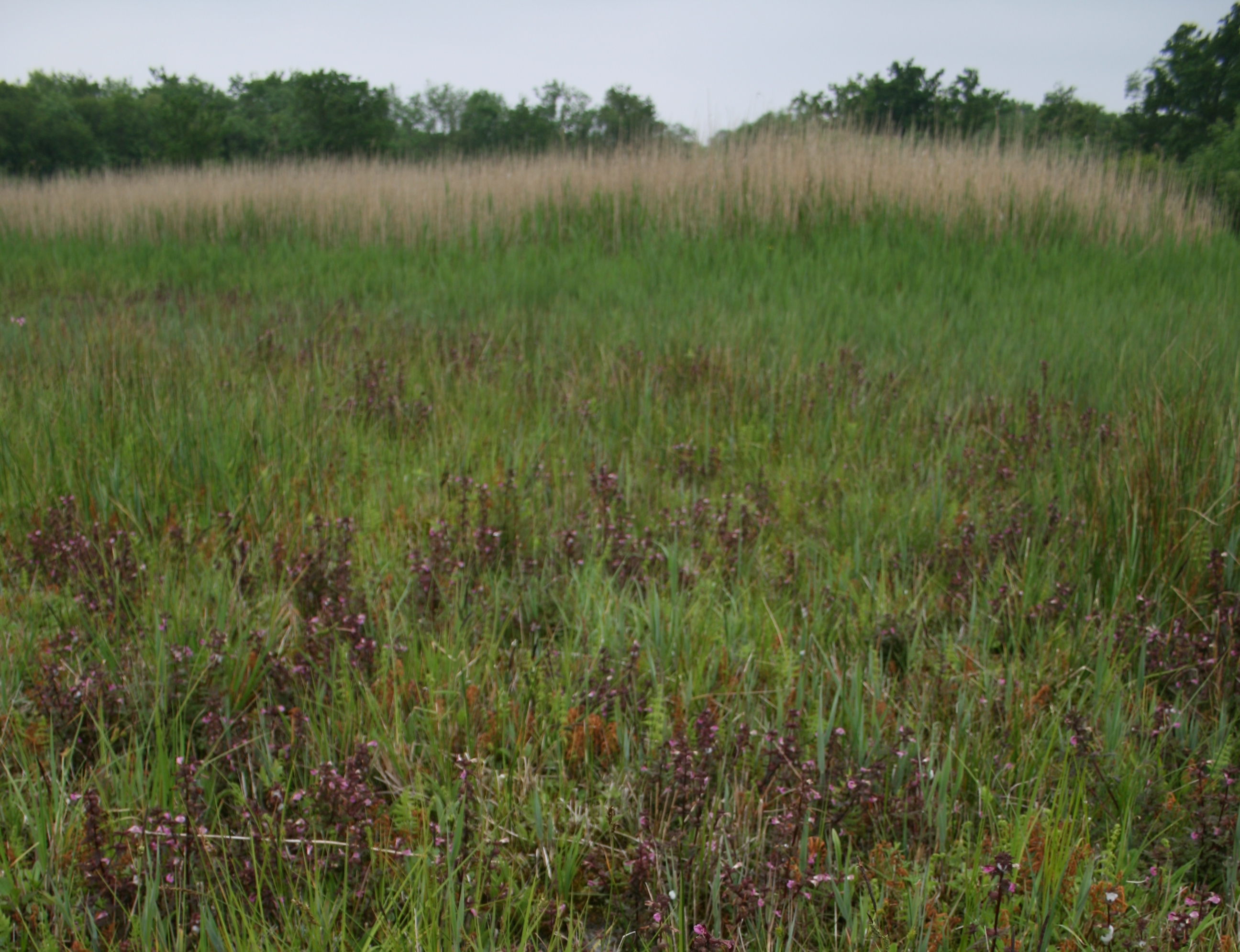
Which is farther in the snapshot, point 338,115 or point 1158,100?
point 338,115

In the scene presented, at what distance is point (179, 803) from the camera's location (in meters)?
1.43

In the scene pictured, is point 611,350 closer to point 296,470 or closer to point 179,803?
point 296,470

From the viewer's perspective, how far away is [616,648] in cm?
191

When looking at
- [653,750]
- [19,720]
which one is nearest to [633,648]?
[653,750]

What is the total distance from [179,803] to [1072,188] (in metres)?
10.6

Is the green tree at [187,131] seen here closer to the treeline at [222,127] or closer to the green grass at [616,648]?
the treeline at [222,127]

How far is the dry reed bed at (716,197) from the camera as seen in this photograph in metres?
8.91

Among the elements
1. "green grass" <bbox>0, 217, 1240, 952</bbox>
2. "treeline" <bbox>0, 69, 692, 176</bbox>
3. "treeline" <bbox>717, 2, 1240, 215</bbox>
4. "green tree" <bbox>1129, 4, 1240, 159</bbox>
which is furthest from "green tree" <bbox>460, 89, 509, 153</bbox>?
"green grass" <bbox>0, 217, 1240, 952</bbox>

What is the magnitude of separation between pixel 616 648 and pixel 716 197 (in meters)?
8.20

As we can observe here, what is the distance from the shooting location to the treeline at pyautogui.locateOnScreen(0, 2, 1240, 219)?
505 inches

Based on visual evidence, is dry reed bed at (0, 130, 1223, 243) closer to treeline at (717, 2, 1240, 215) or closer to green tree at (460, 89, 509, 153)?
treeline at (717, 2, 1240, 215)

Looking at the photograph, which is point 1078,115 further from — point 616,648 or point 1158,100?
point 616,648

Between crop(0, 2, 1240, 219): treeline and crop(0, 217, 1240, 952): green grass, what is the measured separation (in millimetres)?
8141

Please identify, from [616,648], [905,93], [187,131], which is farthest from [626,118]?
[616,648]
